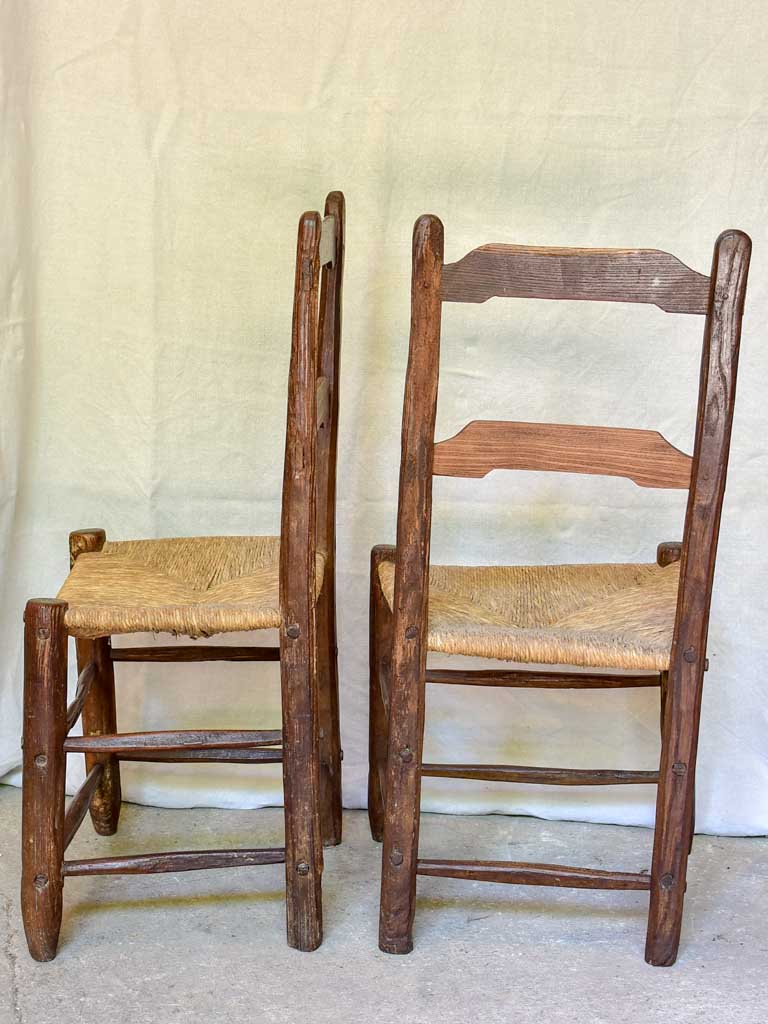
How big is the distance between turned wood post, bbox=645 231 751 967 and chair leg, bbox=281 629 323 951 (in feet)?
1.62

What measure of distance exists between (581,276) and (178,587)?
2.48 feet

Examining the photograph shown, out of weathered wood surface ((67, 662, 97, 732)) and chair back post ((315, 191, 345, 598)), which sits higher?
chair back post ((315, 191, 345, 598))

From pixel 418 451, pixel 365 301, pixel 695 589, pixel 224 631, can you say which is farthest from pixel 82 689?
pixel 695 589

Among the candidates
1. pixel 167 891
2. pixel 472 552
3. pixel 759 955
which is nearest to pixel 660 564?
pixel 472 552

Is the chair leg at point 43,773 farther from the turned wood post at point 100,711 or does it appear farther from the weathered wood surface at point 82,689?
the turned wood post at point 100,711

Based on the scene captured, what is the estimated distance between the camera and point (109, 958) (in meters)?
1.70

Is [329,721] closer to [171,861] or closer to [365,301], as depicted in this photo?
[171,861]

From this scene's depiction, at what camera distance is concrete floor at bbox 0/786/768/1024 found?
62.8 inches

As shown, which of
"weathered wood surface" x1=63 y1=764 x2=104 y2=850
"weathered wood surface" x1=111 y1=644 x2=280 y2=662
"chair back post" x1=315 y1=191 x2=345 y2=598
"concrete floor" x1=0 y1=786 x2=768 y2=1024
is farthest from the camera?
"weathered wood surface" x1=111 y1=644 x2=280 y2=662

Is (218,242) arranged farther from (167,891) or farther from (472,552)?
(167,891)

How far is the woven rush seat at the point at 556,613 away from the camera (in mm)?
1595

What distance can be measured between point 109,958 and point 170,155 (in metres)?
1.35

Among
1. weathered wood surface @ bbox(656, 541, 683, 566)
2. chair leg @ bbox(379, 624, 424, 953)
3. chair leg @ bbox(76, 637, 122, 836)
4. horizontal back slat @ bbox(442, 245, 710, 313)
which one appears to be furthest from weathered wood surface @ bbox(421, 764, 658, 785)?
horizontal back slat @ bbox(442, 245, 710, 313)

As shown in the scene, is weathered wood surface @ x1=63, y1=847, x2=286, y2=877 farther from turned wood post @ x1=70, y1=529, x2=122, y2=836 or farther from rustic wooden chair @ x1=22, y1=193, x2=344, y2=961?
turned wood post @ x1=70, y1=529, x2=122, y2=836
